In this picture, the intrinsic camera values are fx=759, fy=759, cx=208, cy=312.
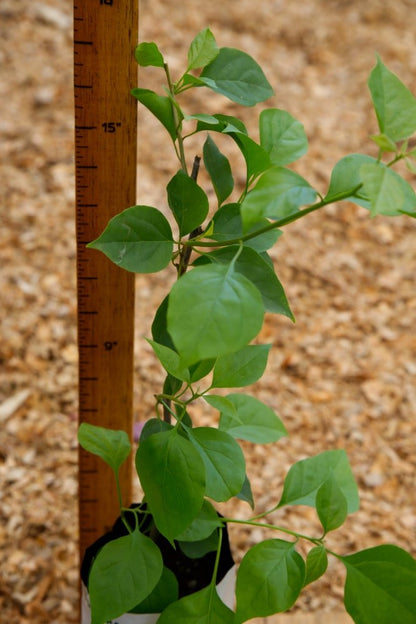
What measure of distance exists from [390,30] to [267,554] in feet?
7.51

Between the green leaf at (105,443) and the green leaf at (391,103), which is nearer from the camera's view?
the green leaf at (391,103)

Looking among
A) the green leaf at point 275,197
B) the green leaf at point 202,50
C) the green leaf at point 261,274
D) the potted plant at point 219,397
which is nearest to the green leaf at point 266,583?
the potted plant at point 219,397

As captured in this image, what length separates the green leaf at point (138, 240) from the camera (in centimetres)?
66

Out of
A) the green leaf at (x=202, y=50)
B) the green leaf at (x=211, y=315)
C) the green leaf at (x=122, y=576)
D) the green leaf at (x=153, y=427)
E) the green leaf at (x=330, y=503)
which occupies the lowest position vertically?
the green leaf at (x=122, y=576)

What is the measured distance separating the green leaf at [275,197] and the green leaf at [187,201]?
14cm

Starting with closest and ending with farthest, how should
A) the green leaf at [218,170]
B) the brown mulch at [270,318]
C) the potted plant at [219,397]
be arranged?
the potted plant at [219,397] < the green leaf at [218,170] < the brown mulch at [270,318]

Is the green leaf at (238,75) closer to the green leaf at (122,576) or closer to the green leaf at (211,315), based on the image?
the green leaf at (211,315)

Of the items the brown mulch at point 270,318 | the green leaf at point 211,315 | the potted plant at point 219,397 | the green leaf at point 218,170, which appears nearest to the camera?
the green leaf at point 211,315

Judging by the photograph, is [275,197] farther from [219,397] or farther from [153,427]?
[153,427]

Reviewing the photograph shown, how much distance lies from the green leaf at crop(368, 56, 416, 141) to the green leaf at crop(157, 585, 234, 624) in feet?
1.56

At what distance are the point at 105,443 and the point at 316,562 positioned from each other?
0.85 ft

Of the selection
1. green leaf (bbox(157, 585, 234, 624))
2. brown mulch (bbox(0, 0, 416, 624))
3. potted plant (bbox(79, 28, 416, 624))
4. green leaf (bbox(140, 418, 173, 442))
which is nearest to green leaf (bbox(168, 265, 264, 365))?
potted plant (bbox(79, 28, 416, 624))

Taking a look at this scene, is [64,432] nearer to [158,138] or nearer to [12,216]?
[12,216]

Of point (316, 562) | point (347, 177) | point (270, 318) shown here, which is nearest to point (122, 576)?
point (316, 562)
